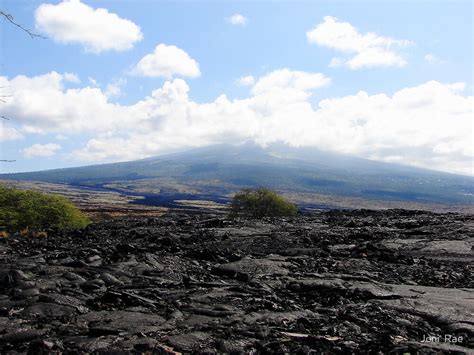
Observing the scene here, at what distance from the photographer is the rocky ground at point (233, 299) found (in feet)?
27.5

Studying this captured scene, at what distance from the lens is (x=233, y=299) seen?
11172 mm

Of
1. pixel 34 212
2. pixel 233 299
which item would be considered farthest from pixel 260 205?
pixel 233 299

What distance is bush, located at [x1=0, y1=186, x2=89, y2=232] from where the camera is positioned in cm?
3378

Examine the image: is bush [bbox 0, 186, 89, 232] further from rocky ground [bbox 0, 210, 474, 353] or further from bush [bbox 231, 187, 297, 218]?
bush [bbox 231, 187, 297, 218]

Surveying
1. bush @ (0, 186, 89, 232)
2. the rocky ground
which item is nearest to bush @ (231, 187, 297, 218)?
bush @ (0, 186, 89, 232)

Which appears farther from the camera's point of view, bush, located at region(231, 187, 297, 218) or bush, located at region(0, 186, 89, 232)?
bush, located at region(231, 187, 297, 218)

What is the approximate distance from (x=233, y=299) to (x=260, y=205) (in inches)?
1778

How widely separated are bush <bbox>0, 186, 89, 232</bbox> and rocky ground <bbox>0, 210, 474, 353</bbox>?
15024 mm

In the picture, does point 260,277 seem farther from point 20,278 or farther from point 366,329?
point 20,278

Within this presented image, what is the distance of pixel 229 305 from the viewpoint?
10.7 meters

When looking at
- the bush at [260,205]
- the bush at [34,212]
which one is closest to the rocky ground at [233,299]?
the bush at [34,212]

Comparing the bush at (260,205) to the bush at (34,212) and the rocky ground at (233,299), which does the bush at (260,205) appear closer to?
the bush at (34,212)

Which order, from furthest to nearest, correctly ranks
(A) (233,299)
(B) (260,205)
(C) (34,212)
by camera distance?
(B) (260,205) < (C) (34,212) < (A) (233,299)

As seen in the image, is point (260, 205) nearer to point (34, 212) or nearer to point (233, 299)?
point (34, 212)
